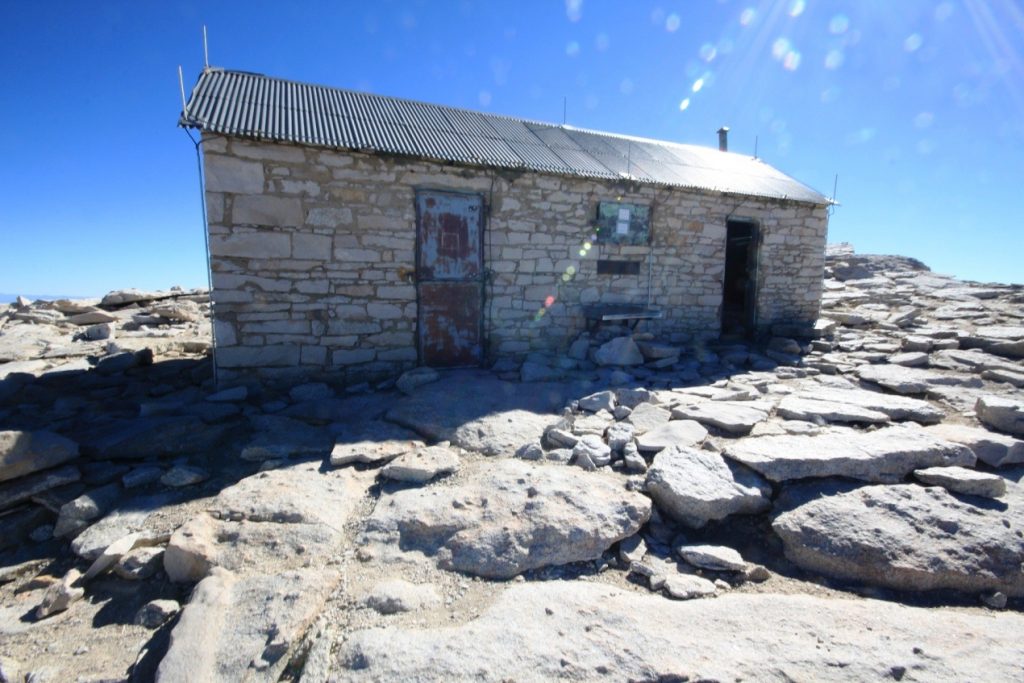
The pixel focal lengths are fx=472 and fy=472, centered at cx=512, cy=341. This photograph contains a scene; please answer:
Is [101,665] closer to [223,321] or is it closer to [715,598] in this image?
[715,598]

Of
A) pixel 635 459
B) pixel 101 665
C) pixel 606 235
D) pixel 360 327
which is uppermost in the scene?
pixel 606 235

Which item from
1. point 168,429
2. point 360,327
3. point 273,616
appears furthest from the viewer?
point 360,327

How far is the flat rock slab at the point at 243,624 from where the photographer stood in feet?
6.96

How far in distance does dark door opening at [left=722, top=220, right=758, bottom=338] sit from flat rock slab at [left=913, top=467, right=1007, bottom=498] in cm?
555

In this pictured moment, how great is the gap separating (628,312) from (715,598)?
200 inches

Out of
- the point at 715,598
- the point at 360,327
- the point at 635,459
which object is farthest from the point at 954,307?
the point at 360,327

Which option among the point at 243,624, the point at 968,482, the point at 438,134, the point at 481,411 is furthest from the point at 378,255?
the point at 968,482

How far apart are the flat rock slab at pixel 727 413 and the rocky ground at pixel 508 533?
1.8 inches

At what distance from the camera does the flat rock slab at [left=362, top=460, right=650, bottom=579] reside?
285 centimetres

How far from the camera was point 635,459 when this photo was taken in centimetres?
377

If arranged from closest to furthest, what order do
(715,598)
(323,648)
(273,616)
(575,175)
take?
(323,648)
(273,616)
(715,598)
(575,175)

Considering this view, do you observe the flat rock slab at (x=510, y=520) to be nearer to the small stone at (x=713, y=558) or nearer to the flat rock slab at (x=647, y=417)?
the small stone at (x=713, y=558)

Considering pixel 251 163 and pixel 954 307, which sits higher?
pixel 251 163

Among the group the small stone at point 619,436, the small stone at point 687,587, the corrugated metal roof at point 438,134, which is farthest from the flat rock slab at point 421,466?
the corrugated metal roof at point 438,134
